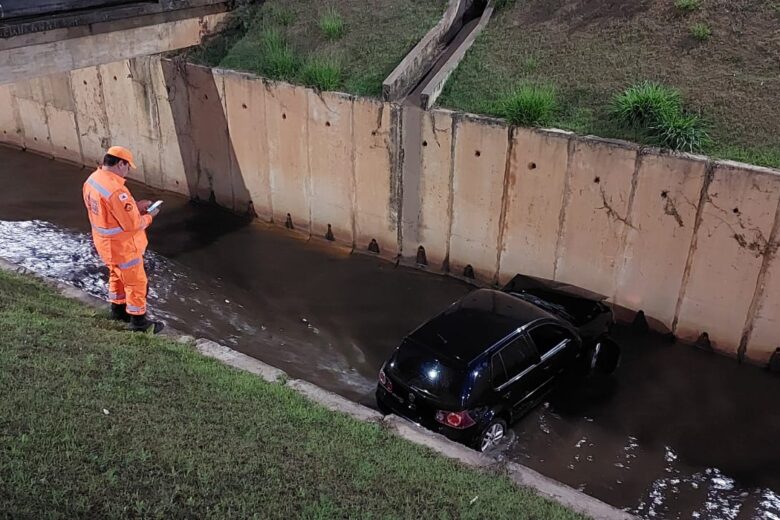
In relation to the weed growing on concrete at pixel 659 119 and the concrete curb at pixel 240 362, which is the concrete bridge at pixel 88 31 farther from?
the weed growing on concrete at pixel 659 119

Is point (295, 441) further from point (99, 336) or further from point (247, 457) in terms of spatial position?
point (99, 336)

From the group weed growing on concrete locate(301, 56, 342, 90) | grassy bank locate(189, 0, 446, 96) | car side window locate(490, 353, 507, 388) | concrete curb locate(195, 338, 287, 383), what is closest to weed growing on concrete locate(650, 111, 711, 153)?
car side window locate(490, 353, 507, 388)

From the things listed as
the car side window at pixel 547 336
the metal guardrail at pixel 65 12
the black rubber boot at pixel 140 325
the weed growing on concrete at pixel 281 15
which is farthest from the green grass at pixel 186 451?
the weed growing on concrete at pixel 281 15

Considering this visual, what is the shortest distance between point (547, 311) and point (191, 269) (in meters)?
6.35

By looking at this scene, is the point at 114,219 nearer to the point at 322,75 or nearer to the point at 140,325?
the point at 140,325

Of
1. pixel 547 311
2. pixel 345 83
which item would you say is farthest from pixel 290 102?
pixel 547 311

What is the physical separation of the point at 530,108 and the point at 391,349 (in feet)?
13.5

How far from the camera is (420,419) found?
769 centimetres

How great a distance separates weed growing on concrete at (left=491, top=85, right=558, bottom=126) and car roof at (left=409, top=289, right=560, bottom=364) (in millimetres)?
3187

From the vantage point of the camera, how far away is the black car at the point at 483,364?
24.7ft

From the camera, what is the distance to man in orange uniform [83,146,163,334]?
7625 mm

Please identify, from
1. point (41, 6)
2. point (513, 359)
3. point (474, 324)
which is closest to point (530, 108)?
point (474, 324)

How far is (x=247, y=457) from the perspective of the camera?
5535 mm

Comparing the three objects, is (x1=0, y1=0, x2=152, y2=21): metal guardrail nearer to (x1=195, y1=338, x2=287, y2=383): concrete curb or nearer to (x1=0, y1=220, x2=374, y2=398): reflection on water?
(x1=0, y1=220, x2=374, y2=398): reflection on water
